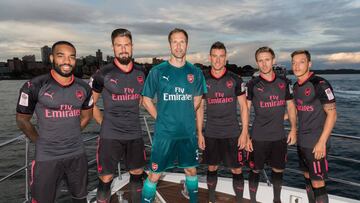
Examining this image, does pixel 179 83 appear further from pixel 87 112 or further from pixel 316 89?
pixel 316 89

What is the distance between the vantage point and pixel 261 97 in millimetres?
4633

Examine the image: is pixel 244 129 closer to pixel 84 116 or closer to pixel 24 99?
pixel 84 116

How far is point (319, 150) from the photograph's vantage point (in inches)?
161

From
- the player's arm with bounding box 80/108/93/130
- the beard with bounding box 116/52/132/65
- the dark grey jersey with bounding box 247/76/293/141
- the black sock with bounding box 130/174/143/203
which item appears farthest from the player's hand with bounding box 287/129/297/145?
the player's arm with bounding box 80/108/93/130

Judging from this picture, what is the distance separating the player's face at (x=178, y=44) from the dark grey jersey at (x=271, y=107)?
140cm

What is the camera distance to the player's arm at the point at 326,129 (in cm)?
403

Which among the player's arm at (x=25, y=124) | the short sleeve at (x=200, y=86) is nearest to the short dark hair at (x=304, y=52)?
the short sleeve at (x=200, y=86)

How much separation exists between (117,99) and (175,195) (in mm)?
2182

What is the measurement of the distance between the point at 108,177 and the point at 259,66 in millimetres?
2677

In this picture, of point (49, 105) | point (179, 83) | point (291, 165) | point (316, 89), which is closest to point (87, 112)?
point (49, 105)

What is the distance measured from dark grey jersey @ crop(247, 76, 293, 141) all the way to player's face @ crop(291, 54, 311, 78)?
297 millimetres

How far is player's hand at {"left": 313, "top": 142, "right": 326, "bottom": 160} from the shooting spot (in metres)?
4.09

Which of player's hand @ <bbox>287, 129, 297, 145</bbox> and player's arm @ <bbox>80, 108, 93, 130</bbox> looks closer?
player's arm @ <bbox>80, 108, 93, 130</bbox>

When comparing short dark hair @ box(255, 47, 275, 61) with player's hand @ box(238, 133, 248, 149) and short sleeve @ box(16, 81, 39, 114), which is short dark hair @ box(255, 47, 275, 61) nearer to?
player's hand @ box(238, 133, 248, 149)
